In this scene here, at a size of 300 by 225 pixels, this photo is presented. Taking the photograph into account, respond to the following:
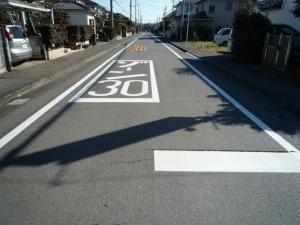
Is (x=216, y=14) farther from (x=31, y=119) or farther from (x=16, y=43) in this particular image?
(x=31, y=119)

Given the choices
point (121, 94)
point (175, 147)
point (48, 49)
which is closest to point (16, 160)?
point (175, 147)

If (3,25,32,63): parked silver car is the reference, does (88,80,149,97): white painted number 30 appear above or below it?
below

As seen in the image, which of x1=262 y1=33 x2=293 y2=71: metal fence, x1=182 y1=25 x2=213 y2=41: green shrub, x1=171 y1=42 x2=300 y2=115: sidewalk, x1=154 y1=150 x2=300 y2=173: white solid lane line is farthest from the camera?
x1=182 y1=25 x2=213 y2=41: green shrub

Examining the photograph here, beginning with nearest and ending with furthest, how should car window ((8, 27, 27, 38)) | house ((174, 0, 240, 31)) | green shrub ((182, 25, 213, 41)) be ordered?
car window ((8, 27, 27, 38))
green shrub ((182, 25, 213, 41))
house ((174, 0, 240, 31))

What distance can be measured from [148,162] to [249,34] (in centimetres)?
1177

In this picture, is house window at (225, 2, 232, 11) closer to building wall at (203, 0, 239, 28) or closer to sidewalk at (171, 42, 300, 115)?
building wall at (203, 0, 239, 28)

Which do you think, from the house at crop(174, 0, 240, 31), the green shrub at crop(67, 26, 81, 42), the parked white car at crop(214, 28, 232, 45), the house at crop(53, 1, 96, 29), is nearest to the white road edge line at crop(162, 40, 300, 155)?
the green shrub at crop(67, 26, 81, 42)

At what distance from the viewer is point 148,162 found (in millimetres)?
3912

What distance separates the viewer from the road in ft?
9.50

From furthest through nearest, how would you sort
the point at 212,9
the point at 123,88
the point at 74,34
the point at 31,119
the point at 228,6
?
the point at 212,9
the point at 228,6
the point at 74,34
the point at 123,88
the point at 31,119

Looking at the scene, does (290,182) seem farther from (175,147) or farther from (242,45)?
(242,45)

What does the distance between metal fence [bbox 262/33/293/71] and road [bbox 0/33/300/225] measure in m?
4.62

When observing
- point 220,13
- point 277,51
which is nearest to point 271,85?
point 277,51

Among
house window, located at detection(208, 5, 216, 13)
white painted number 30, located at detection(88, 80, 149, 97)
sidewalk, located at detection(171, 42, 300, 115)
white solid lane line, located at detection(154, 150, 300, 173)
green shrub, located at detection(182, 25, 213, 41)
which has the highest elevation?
house window, located at detection(208, 5, 216, 13)
